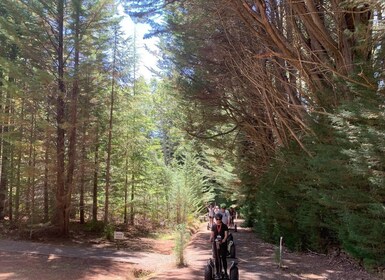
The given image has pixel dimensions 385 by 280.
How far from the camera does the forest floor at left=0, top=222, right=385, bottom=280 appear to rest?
1009 cm

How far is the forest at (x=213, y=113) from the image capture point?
8.85 m

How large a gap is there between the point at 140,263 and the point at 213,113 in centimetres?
766

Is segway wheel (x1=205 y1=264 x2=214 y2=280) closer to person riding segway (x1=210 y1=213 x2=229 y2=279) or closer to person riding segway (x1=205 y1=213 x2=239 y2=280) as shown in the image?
person riding segway (x1=205 y1=213 x2=239 y2=280)

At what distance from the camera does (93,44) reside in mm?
20125

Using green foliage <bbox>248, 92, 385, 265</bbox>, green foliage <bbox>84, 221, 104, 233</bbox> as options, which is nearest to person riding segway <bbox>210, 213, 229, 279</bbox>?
green foliage <bbox>248, 92, 385, 265</bbox>

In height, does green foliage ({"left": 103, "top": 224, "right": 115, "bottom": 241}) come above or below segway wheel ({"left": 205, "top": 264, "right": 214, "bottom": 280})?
below

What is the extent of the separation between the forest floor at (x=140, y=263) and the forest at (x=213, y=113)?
0.94 metres

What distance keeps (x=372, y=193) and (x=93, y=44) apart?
630 inches

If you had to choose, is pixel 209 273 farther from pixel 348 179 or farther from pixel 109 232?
pixel 109 232

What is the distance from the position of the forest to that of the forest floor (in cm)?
94

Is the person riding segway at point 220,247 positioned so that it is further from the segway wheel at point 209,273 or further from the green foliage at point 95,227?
the green foliage at point 95,227

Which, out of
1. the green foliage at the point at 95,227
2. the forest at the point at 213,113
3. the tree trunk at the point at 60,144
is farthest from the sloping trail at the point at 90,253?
the green foliage at the point at 95,227

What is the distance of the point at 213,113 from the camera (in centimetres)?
1809

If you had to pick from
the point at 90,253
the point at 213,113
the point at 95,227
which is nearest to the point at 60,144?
the point at 95,227
